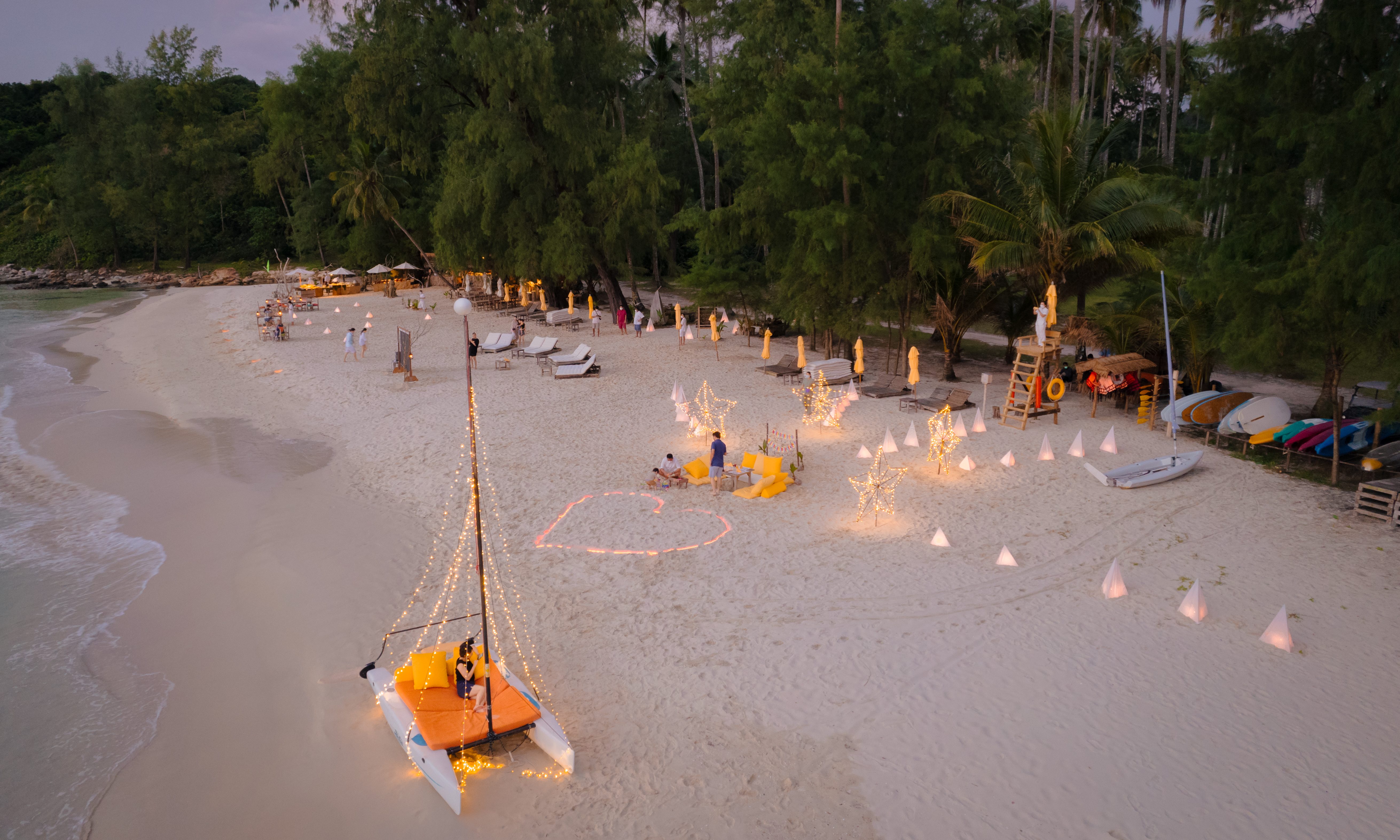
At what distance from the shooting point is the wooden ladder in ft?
64.1

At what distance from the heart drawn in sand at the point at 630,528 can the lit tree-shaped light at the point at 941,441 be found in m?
Answer: 5.29

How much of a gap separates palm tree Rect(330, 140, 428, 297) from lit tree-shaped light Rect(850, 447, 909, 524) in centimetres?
3656

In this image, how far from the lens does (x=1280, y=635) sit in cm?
986

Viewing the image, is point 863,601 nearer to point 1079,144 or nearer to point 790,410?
point 790,410

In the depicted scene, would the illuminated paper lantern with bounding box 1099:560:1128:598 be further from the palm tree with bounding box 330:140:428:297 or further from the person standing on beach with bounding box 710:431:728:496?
the palm tree with bounding box 330:140:428:297

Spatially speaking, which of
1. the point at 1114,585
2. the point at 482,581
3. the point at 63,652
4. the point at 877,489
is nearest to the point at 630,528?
the point at 877,489

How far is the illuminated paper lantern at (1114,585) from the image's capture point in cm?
1111

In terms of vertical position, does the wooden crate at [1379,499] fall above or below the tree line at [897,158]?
below

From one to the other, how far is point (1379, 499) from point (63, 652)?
20.4m

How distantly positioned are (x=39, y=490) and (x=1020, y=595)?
1950cm

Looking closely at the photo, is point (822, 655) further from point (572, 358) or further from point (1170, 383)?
point (572, 358)

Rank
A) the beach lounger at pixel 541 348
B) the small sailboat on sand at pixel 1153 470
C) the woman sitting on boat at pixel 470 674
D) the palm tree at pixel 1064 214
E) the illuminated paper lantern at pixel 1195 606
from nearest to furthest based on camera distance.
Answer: the woman sitting on boat at pixel 470 674 < the illuminated paper lantern at pixel 1195 606 < the small sailboat on sand at pixel 1153 470 < the palm tree at pixel 1064 214 < the beach lounger at pixel 541 348

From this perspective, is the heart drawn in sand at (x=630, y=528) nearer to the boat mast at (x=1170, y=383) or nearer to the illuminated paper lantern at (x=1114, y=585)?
the boat mast at (x=1170, y=383)

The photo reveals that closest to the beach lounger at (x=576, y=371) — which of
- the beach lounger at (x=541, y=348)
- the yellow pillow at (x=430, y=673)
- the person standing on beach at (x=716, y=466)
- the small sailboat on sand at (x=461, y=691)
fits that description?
the beach lounger at (x=541, y=348)
